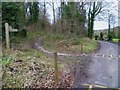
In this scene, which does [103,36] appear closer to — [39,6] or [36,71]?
[39,6]

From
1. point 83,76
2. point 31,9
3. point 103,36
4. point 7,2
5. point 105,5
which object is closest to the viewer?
point 83,76

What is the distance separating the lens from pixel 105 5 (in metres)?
16.9

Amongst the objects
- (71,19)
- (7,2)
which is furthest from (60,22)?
(7,2)

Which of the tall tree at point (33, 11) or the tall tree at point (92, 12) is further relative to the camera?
the tall tree at point (92, 12)

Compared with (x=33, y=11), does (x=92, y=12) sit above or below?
above

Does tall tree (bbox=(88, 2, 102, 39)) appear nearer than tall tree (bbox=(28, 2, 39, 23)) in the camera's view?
No

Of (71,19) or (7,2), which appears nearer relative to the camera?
(7,2)

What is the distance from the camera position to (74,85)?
13.7 ft

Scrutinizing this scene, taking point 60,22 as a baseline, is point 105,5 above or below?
above

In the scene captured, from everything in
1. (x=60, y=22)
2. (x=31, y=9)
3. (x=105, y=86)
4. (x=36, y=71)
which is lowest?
(x=105, y=86)

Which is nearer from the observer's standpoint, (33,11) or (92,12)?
(33,11)

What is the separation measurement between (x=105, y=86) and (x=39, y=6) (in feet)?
36.8

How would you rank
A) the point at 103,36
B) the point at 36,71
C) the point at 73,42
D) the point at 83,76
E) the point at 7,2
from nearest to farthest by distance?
the point at 36,71, the point at 83,76, the point at 7,2, the point at 73,42, the point at 103,36

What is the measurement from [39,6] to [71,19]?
114 inches
